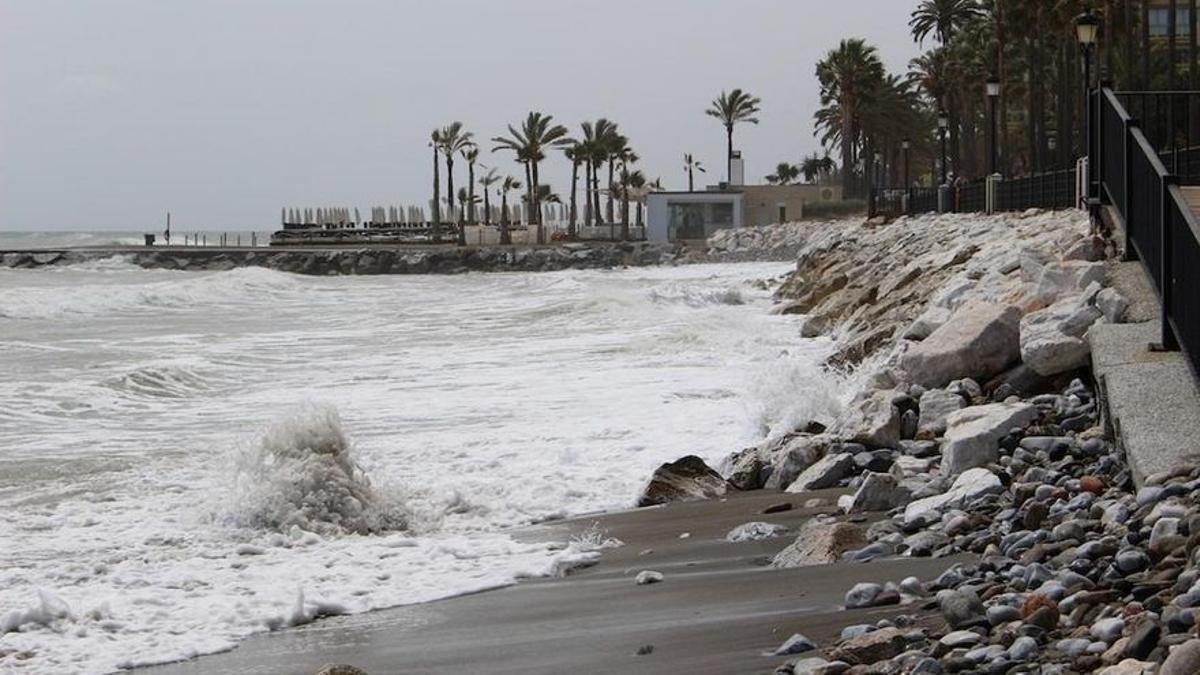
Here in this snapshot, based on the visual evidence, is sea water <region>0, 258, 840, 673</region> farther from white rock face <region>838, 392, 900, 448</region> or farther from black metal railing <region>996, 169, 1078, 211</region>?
black metal railing <region>996, 169, 1078, 211</region>

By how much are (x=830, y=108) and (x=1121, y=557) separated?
110667 mm

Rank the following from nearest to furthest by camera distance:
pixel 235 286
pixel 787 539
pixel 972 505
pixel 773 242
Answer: pixel 972 505
pixel 787 539
pixel 235 286
pixel 773 242

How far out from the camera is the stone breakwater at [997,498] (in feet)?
16.9

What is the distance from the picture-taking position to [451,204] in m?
120

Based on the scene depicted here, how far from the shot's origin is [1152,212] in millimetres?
10133

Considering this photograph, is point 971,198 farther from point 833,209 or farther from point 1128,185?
point 833,209

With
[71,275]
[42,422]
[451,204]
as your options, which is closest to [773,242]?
[71,275]

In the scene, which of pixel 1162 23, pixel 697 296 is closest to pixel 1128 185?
pixel 697 296

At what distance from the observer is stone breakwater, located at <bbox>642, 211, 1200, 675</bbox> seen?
514cm

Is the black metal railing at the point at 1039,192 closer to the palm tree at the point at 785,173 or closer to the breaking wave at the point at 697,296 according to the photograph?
the breaking wave at the point at 697,296

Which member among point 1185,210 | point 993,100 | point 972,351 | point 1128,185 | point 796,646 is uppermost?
point 993,100

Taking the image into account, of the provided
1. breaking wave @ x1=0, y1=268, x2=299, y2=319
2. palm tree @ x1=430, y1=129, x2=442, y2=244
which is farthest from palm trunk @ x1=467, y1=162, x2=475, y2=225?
breaking wave @ x1=0, y1=268, x2=299, y2=319

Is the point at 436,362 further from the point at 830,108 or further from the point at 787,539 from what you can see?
the point at 830,108

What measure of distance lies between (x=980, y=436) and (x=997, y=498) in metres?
1.05
